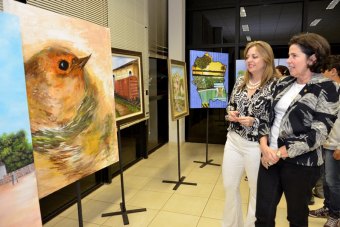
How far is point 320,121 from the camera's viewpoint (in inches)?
57.4

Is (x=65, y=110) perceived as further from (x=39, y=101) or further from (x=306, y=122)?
(x=306, y=122)

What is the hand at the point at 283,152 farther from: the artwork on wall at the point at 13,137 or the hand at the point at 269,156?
the artwork on wall at the point at 13,137

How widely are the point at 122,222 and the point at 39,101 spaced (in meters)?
1.63

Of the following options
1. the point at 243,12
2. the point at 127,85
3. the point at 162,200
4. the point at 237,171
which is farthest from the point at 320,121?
the point at 243,12

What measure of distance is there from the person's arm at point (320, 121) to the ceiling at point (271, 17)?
13.0 feet

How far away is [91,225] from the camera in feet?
8.37

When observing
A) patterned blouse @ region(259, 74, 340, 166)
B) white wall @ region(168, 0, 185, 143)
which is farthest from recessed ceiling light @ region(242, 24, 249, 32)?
patterned blouse @ region(259, 74, 340, 166)

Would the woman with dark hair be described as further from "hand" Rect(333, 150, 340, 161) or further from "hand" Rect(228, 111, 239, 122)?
"hand" Rect(333, 150, 340, 161)

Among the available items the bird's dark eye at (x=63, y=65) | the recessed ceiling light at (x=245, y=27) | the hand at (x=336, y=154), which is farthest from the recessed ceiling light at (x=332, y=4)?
the bird's dark eye at (x=63, y=65)

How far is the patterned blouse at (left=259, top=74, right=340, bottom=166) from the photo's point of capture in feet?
4.76

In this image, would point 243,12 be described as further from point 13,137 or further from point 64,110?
point 13,137

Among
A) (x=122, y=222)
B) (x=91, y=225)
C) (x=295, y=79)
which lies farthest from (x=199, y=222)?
(x=295, y=79)

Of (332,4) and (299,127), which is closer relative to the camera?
(299,127)

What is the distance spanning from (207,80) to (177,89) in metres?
0.87
